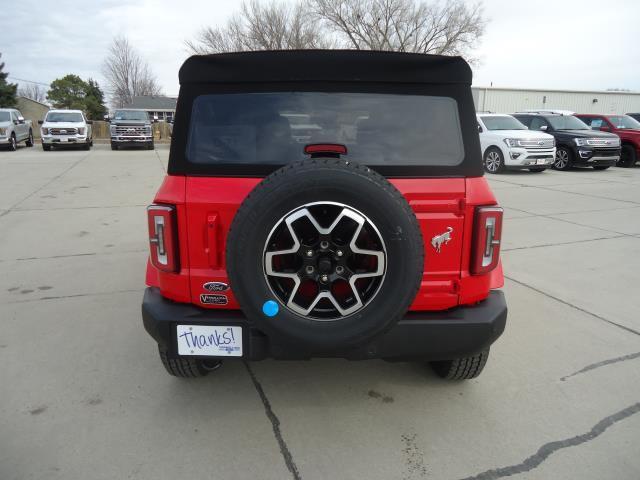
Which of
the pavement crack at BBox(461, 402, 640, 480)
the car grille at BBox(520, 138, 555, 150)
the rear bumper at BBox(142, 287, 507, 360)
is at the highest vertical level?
the car grille at BBox(520, 138, 555, 150)

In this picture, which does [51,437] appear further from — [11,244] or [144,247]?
[11,244]

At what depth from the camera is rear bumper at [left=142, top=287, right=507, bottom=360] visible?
2.31 metres

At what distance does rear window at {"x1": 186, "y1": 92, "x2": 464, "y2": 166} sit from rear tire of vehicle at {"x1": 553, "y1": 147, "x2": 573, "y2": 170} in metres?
14.4

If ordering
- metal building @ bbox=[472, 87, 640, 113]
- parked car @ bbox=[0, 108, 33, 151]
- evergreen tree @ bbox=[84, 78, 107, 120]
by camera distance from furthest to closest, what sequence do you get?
1. evergreen tree @ bbox=[84, 78, 107, 120]
2. metal building @ bbox=[472, 87, 640, 113]
3. parked car @ bbox=[0, 108, 33, 151]

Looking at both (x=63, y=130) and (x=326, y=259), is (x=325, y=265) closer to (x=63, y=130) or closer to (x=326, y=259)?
(x=326, y=259)

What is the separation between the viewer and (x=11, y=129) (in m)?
19.1

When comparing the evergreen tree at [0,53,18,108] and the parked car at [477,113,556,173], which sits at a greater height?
the evergreen tree at [0,53,18,108]

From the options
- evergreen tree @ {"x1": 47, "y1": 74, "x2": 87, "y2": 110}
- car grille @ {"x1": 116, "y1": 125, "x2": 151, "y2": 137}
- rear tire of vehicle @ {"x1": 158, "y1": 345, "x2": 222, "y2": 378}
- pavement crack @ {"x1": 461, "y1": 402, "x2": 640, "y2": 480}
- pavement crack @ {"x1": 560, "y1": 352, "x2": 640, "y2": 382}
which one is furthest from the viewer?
evergreen tree @ {"x1": 47, "y1": 74, "x2": 87, "y2": 110}

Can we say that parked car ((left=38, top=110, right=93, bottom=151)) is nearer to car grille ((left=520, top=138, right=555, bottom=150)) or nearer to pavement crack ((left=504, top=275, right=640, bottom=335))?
car grille ((left=520, top=138, right=555, bottom=150))

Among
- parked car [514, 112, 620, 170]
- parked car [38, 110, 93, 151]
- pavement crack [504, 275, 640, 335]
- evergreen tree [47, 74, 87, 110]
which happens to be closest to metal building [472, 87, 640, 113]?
parked car [514, 112, 620, 170]

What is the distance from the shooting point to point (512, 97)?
3428 cm

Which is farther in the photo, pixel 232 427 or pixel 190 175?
pixel 232 427

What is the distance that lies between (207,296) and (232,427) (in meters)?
0.75

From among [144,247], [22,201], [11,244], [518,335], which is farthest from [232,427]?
[22,201]
